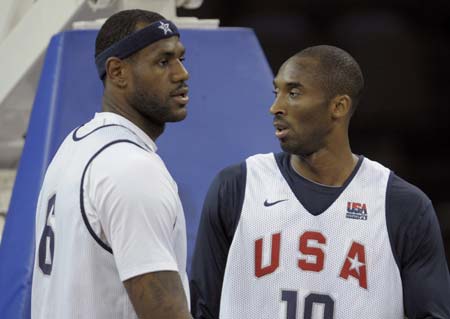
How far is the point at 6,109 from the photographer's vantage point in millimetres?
6188

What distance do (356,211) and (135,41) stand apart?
0.82 meters

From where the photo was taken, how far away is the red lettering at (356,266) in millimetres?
3754

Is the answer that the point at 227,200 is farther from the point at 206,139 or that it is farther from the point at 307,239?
the point at 206,139

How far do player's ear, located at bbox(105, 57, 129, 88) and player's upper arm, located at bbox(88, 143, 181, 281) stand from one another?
30cm

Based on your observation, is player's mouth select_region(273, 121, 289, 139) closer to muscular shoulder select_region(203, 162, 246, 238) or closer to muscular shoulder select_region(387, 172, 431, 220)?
muscular shoulder select_region(203, 162, 246, 238)

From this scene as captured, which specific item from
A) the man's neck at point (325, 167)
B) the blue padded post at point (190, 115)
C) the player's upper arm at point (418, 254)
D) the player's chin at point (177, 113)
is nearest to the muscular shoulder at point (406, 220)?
the player's upper arm at point (418, 254)

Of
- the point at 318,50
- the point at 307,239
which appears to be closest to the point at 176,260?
the point at 307,239

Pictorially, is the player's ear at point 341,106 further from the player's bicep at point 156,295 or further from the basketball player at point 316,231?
the player's bicep at point 156,295

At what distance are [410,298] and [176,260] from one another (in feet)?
2.50

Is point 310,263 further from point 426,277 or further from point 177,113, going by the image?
point 177,113

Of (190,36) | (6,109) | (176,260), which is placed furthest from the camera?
(6,109)

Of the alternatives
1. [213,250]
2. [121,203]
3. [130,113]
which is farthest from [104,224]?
[213,250]

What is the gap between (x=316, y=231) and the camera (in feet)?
12.5

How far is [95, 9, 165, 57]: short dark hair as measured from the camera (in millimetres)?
3447
